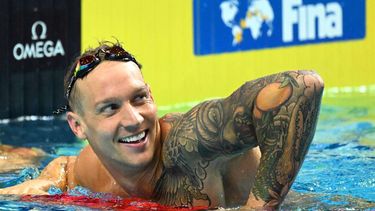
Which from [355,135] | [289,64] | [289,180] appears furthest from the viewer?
[289,64]

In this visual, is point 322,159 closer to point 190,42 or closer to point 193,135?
point 193,135

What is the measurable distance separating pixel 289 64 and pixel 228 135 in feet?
15.1

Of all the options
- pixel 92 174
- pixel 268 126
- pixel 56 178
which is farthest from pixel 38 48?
pixel 268 126

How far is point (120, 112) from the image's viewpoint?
344 centimetres

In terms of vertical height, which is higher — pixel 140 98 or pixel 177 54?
pixel 140 98

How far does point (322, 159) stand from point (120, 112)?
217cm

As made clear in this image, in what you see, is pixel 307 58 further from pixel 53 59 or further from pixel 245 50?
pixel 53 59

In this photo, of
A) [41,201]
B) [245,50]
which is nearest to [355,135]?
[245,50]

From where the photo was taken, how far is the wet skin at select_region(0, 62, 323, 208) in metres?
3.11

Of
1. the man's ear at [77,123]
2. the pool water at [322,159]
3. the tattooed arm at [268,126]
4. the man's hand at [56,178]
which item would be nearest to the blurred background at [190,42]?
the pool water at [322,159]

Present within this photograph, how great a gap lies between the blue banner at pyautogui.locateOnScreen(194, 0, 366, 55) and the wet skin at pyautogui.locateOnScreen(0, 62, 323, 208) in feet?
12.1

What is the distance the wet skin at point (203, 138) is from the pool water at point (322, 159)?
0.14 metres

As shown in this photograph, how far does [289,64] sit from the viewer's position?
25.6ft

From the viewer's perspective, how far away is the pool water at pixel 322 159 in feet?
12.1
